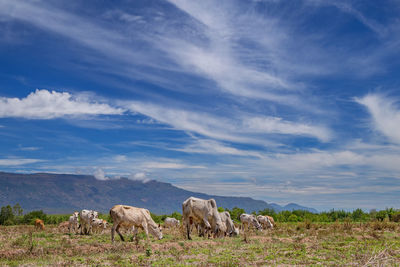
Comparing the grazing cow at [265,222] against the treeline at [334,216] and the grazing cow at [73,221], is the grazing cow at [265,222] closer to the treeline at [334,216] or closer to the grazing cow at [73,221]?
the treeline at [334,216]

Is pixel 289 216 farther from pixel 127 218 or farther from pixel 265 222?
pixel 127 218

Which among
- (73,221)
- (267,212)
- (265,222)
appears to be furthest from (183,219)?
(267,212)

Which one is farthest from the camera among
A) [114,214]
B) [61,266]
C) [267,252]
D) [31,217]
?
[31,217]

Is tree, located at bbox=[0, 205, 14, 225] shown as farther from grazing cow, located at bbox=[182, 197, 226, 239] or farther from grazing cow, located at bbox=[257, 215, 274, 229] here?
grazing cow, located at bbox=[182, 197, 226, 239]

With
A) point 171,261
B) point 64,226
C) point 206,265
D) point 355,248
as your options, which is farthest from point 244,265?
point 64,226

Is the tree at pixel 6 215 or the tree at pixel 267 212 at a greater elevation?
the tree at pixel 267 212

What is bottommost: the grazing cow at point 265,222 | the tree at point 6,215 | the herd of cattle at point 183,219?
the tree at point 6,215

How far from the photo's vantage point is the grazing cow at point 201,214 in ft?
84.3

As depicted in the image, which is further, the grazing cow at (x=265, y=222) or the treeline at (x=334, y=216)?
the treeline at (x=334, y=216)

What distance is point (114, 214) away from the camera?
2300 centimetres

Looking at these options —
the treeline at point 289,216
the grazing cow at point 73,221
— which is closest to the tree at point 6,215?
the treeline at point 289,216

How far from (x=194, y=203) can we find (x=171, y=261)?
10.1m

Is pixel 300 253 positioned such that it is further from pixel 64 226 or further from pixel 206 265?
pixel 64 226

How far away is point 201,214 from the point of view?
25.8 meters
